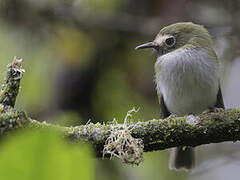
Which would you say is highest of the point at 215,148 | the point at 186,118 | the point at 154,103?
the point at 154,103

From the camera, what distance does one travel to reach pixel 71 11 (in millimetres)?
5074

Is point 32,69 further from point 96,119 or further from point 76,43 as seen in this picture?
point 96,119

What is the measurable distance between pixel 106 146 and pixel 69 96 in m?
2.63

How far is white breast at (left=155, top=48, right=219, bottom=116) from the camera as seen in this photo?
3.66 meters

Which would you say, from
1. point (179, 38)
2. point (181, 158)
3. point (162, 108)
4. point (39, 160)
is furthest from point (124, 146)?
point (181, 158)

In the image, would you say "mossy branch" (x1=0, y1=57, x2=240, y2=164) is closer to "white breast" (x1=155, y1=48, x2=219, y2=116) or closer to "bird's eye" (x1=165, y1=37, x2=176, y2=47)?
"white breast" (x1=155, y1=48, x2=219, y2=116)

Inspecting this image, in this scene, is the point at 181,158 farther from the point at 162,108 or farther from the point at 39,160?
the point at 39,160

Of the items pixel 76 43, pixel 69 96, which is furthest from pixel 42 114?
pixel 76 43

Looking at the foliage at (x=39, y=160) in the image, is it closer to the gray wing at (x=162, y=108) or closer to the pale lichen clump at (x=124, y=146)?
the pale lichen clump at (x=124, y=146)

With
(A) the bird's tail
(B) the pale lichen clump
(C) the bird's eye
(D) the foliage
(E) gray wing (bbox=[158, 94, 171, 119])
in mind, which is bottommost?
(D) the foliage

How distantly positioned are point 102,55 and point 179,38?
123 cm

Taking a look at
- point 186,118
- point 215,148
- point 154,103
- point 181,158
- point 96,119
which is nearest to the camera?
point 186,118

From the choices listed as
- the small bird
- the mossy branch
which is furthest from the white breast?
the mossy branch

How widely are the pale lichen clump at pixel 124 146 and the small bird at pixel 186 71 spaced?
150 cm
